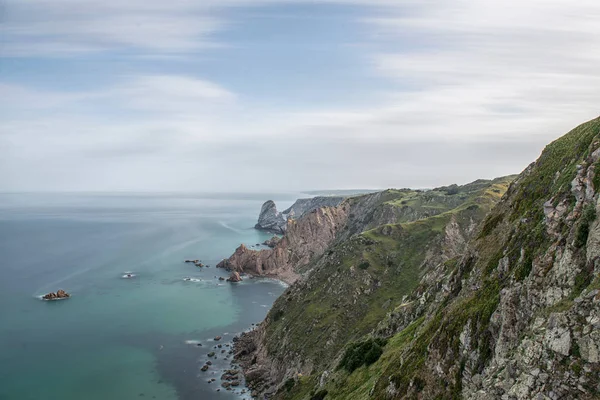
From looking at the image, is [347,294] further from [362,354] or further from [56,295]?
[56,295]

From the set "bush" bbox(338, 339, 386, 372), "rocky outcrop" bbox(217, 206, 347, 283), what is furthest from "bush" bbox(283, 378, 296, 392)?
"rocky outcrop" bbox(217, 206, 347, 283)

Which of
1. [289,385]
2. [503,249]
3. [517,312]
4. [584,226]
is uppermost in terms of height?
[584,226]

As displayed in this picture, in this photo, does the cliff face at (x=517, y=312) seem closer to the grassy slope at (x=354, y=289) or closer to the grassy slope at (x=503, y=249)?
the grassy slope at (x=503, y=249)

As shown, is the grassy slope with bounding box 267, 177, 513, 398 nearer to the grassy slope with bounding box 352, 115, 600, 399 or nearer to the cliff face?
the cliff face

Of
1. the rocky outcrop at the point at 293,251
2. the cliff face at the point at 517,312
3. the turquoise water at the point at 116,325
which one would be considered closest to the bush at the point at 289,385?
the cliff face at the point at 517,312

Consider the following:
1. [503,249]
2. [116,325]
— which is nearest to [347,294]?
[503,249]

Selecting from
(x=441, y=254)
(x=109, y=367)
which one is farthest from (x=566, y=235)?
(x=109, y=367)
